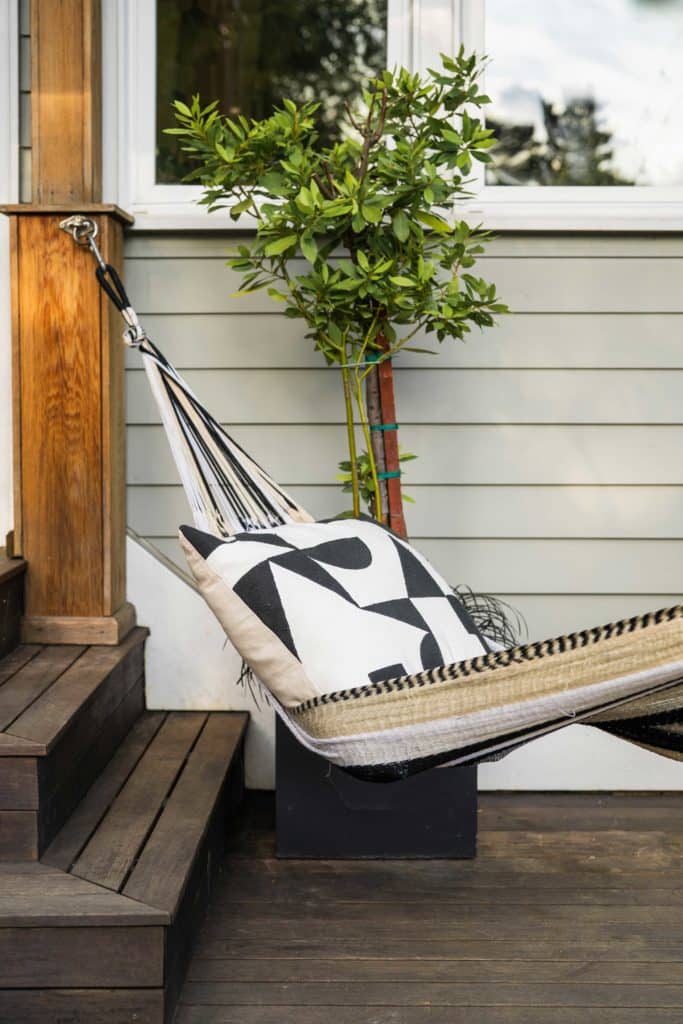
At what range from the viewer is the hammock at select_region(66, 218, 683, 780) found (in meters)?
1.44

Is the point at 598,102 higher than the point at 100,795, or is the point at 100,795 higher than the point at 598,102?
the point at 598,102

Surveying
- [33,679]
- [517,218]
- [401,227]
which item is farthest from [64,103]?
[33,679]

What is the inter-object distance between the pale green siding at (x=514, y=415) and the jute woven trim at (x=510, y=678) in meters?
1.18

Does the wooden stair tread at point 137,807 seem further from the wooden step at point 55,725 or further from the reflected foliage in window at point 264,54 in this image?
the reflected foliage in window at point 264,54

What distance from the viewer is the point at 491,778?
9.05 feet

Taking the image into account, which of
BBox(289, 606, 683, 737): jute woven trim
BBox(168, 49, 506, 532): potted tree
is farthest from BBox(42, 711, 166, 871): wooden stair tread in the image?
BBox(168, 49, 506, 532): potted tree

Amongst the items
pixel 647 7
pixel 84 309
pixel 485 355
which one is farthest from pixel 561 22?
pixel 84 309

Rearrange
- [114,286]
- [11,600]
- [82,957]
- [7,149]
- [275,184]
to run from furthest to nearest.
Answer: [7,149] → [11,600] → [114,286] → [275,184] → [82,957]

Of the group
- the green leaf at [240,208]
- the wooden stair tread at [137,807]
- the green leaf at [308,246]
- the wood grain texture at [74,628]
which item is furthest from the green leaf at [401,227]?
the wooden stair tread at [137,807]

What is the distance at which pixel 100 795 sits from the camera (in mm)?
2137

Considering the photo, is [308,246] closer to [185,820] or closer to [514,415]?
[514,415]

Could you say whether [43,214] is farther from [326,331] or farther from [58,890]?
[58,890]

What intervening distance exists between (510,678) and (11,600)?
1.36 meters

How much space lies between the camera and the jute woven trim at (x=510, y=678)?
1.43 metres
